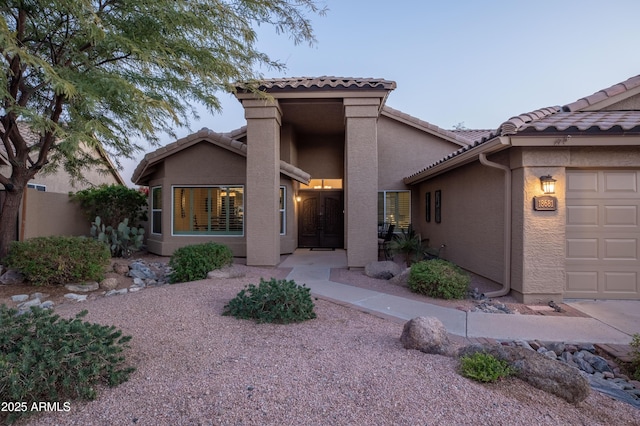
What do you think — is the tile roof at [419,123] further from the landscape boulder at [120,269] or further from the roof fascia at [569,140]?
the landscape boulder at [120,269]

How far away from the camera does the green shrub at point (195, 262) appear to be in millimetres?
7328

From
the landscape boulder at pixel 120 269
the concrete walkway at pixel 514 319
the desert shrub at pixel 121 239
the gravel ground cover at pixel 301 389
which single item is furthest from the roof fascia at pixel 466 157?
the desert shrub at pixel 121 239

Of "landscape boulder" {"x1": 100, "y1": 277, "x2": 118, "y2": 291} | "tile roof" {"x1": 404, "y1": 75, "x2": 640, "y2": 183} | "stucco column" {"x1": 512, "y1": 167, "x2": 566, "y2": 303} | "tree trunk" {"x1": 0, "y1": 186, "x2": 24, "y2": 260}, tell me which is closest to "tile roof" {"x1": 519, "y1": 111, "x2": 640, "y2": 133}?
"tile roof" {"x1": 404, "y1": 75, "x2": 640, "y2": 183}

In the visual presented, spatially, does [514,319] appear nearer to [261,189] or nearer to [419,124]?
[261,189]

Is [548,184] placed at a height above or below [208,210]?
above

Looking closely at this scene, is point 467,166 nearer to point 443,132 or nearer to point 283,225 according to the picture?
point 443,132

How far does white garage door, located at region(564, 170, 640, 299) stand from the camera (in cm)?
626

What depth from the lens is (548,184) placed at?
6031mm

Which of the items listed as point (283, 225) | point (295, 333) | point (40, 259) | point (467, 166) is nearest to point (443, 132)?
point (467, 166)

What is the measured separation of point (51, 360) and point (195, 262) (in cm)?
472

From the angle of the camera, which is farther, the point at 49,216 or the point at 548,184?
the point at 49,216

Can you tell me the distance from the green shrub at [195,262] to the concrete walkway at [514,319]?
223cm

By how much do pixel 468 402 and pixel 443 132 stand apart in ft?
39.4

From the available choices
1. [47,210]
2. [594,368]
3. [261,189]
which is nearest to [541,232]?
[594,368]
